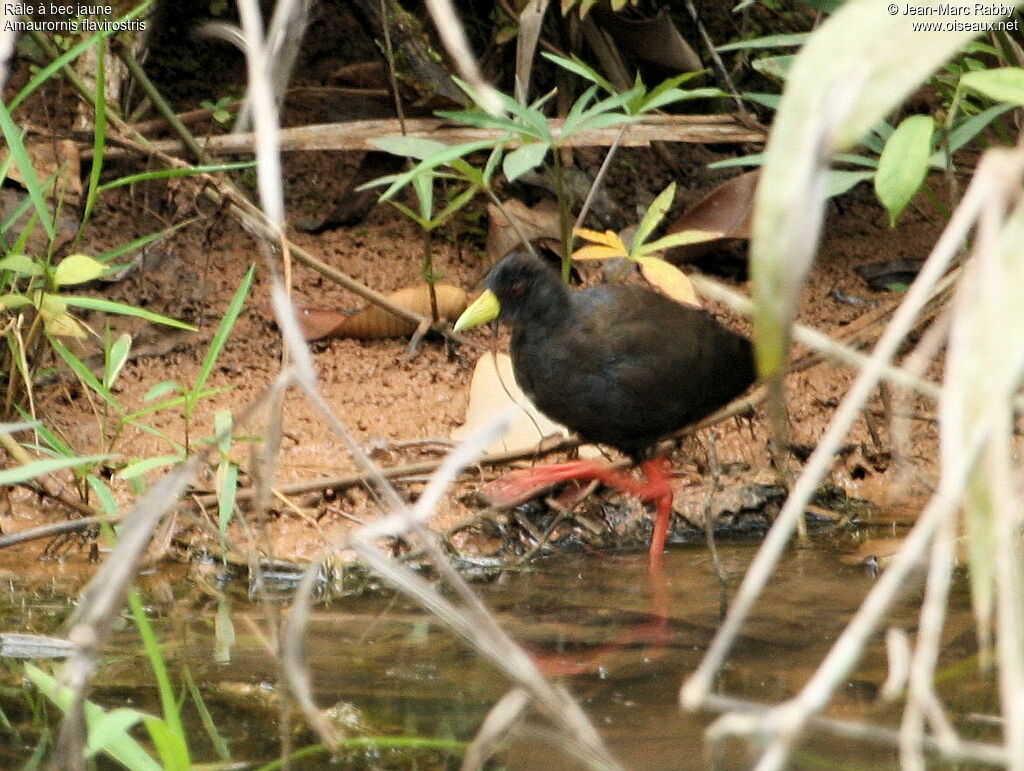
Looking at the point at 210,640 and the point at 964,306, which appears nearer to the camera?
the point at 964,306

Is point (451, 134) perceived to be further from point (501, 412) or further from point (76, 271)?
point (76, 271)

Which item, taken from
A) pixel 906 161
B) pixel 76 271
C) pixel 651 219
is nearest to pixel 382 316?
pixel 651 219

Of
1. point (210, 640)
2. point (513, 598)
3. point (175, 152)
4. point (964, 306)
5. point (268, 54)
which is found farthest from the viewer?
point (175, 152)

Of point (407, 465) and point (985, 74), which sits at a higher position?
point (985, 74)

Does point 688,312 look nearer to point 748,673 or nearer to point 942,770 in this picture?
point 748,673

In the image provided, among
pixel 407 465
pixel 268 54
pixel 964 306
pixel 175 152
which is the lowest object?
pixel 407 465

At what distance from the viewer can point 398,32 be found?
5602mm

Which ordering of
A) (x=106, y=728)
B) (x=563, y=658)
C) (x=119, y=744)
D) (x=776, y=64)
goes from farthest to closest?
(x=776, y=64)
(x=563, y=658)
(x=119, y=744)
(x=106, y=728)

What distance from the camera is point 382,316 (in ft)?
17.5

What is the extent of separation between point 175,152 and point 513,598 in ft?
7.79

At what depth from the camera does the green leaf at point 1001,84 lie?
243 cm

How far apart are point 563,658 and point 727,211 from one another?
239 centimetres

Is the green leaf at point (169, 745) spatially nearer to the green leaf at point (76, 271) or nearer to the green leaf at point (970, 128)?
the green leaf at point (76, 271)

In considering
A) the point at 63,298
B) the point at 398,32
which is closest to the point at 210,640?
the point at 63,298
